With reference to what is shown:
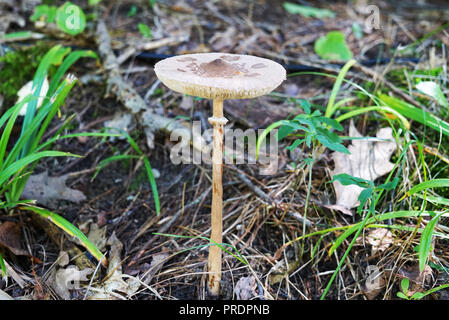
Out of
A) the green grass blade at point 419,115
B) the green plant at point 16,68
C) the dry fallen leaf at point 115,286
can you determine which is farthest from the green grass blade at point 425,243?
the green plant at point 16,68

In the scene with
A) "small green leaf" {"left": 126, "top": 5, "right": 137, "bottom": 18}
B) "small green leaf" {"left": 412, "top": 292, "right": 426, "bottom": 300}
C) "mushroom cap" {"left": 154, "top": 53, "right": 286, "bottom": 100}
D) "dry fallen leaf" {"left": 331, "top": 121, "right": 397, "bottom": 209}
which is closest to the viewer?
"mushroom cap" {"left": 154, "top": 53, "right": 286, "bottom": 100}

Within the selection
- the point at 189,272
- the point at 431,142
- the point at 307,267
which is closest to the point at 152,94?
the point at 189,272

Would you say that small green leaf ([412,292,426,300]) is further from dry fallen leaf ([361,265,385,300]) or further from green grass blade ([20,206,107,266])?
green grass blade ([20,206,107,266])

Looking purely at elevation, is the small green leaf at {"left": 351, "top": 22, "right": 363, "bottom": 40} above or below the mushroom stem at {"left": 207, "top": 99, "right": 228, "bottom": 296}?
above

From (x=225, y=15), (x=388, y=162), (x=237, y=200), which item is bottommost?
(x=237, y=200)

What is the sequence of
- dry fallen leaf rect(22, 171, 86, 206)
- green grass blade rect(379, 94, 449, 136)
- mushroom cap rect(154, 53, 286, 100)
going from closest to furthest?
mushroom cap rect(154, 53, 286, 100) < green grass blade rect(379, 94, 449, 136) < dry fallen leaf rect(22, 171, 86, 206)

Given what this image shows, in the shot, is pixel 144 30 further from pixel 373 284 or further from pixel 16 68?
pixel 373 284

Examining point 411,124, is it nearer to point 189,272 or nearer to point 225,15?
point 189,272

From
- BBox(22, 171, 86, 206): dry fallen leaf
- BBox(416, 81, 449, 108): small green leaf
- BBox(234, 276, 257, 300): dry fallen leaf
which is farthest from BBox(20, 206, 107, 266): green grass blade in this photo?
BBox(416, 81, 449, 108): small green leaf
